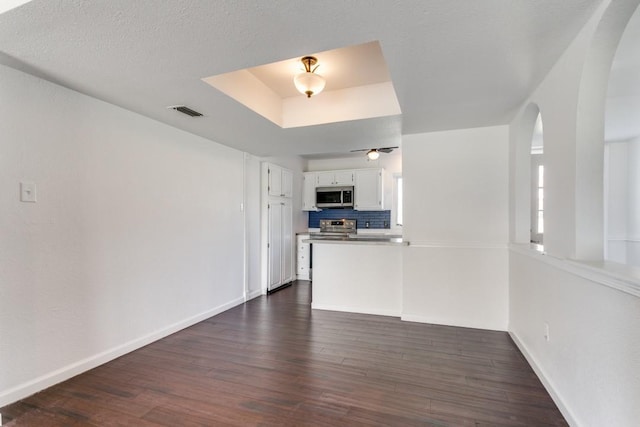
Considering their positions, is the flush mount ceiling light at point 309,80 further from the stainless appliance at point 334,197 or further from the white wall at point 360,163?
the white wall at point 360,163

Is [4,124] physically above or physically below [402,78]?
below

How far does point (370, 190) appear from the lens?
236 inches

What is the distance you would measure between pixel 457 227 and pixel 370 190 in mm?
2557

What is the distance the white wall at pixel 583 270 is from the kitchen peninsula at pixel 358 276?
1.69m

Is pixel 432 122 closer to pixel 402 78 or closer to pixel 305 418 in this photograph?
pixel 402 78

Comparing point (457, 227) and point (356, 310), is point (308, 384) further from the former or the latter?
point (457, 227)

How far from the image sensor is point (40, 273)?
7.38 ft

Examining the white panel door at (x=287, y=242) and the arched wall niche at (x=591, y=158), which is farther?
the white panel door at (x=287, y=242)

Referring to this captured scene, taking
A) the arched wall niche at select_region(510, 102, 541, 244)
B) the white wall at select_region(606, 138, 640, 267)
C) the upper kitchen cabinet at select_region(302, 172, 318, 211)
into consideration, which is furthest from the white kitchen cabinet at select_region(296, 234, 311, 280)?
the white wall at select_region(606, 138, 640, 267)

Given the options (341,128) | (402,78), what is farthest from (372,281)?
(402,78)

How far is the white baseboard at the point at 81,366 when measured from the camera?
209cm

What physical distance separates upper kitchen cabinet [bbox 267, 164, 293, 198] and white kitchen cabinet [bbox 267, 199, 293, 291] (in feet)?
0.45

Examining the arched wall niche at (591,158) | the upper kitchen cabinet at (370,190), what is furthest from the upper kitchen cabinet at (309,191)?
the arched wall niche at (591,158)

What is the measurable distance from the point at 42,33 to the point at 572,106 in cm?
302
